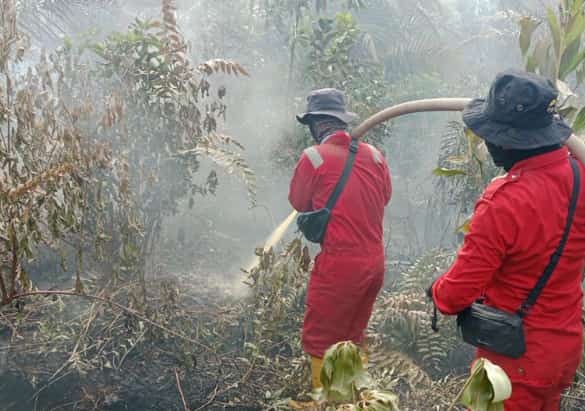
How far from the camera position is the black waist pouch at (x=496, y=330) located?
191 centimetres

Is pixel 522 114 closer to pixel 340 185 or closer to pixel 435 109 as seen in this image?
pixel 435 109

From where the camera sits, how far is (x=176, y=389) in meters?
3.51

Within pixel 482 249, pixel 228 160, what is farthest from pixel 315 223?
pixel 482 249

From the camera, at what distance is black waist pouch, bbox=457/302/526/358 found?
6.26 ft

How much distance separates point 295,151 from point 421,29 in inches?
233

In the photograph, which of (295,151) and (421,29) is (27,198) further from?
(421,29)

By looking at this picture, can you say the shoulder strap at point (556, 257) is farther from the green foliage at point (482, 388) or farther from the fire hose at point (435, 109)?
the green foliage at point (482, 388)

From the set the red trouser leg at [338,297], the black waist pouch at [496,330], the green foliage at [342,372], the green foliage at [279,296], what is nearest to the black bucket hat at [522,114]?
the black waist pouch at [496,330]

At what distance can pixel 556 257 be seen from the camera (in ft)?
6.14

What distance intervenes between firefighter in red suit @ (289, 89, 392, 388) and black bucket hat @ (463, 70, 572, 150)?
121 centimetres

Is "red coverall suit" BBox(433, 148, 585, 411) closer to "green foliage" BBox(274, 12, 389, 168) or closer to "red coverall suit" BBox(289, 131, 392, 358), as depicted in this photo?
"red coverall suit" BBox(289, 131, 392, 358)

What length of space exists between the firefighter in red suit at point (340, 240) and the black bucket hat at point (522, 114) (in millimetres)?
1212

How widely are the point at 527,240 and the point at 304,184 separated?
1476mm

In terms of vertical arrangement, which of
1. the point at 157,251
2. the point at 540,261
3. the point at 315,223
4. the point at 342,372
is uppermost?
the point at 540,261
